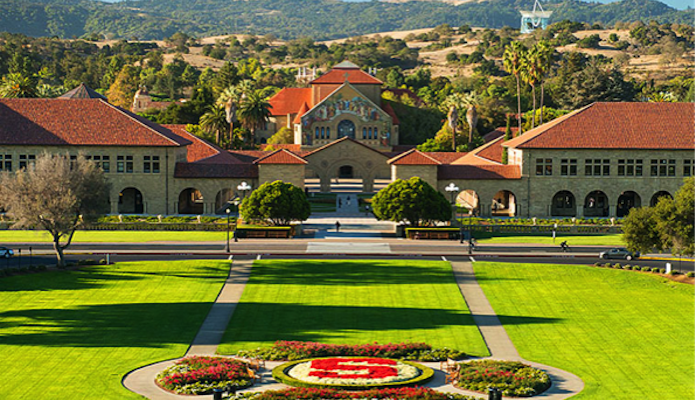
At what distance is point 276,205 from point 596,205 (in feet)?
123

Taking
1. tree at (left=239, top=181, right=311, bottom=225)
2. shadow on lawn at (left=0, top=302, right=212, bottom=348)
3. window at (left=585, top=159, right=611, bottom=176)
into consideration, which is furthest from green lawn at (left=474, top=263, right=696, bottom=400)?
window at (left=585, top=159, right=611, bottom=176)

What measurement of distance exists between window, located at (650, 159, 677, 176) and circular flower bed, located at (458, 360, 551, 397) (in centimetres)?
6235

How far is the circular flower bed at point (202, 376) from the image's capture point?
42312 mm

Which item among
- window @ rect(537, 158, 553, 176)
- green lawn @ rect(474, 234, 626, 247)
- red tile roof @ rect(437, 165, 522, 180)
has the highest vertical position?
window @ rect(537, 158, 553, 176)

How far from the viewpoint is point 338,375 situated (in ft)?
141

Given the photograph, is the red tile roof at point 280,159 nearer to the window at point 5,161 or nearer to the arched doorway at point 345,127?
the window at point 5,161

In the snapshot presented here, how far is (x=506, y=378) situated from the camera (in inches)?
1706

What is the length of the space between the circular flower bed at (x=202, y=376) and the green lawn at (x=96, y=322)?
2.00 metres

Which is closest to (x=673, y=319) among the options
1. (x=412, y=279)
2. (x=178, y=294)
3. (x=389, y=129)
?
(x=412, y=279)

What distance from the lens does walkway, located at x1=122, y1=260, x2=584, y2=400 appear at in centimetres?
4259

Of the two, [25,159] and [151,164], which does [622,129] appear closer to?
[151,164]

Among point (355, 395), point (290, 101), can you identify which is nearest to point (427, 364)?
point (355, 395)

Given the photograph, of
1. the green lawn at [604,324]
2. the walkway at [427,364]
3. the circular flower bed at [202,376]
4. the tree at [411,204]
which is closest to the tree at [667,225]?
the green lawn at [604,324]

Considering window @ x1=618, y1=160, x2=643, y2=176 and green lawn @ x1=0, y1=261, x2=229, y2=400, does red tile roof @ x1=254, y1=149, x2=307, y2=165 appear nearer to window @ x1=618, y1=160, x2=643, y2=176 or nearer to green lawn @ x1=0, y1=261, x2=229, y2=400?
green lawn @ x1=0, y1=261, x2=229, y2=400
